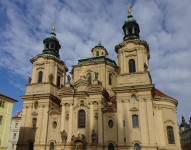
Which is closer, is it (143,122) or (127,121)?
(143,122)

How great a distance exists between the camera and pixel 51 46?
3356cm

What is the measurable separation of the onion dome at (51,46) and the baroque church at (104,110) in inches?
66.3

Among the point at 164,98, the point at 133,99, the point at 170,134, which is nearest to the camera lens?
the point at 133,99

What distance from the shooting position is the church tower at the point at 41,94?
88.0 feet

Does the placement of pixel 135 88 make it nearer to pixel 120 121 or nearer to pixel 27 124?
pixel 120 121

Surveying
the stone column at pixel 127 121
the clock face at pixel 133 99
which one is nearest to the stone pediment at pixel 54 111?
the stone column at pixel 127 121

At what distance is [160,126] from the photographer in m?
23.7

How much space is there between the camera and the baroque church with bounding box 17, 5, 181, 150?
22.4 m

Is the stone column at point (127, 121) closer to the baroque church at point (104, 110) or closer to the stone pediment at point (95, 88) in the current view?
the baroque church at point (104, 110)

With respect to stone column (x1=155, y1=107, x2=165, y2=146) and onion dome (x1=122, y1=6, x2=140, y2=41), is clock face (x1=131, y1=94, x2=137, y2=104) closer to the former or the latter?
stone column (x1=155, y1=107, x2=165, y2=146)

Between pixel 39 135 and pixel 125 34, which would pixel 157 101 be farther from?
pixel 39 135

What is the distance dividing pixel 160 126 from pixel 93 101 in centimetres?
899

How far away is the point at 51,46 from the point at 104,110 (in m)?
16.0

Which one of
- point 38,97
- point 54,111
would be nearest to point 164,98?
point 54,111
